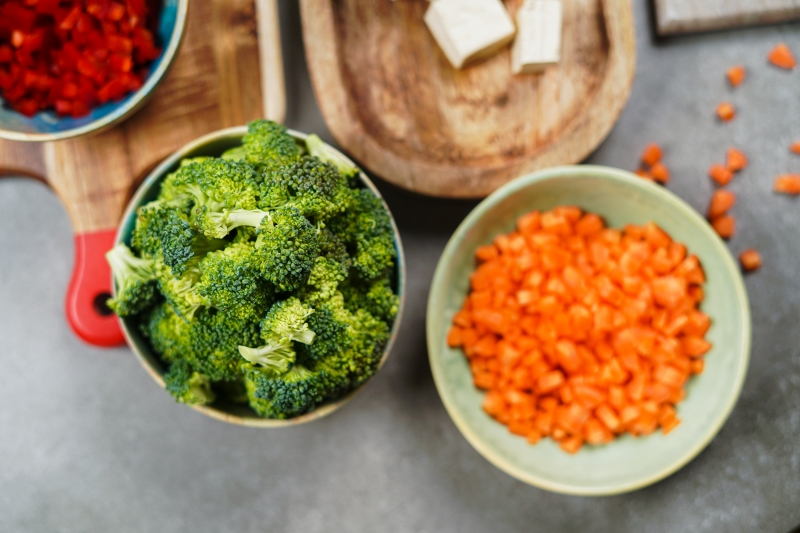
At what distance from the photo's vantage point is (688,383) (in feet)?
5.63

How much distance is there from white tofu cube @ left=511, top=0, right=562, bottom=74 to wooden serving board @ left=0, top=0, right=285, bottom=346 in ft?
2.33

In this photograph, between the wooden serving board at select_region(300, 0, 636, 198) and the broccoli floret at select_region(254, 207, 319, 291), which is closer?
the broccoli floret at select_region(254, 207, 319, 291)

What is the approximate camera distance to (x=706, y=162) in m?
1.88

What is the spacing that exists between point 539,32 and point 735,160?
76 cm

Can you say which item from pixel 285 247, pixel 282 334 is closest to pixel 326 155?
pixel 285 247

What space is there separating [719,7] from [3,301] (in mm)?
2469

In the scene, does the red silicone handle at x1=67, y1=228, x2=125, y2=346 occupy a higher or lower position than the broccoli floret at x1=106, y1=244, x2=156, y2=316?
lower

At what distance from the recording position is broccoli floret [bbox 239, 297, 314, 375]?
117 centimetres

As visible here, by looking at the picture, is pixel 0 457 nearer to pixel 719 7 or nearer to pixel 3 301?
pixel 3 301

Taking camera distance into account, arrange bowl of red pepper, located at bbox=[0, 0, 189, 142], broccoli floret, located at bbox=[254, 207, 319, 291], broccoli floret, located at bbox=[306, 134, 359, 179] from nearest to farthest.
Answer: broccoli floret, located at bbox=[254, 207, 319, 291] → broccoli floret, located at bbox=[306, 134, 359, 179] → bowl of red pepper, located at bbox=[0, 0, 189, 142]

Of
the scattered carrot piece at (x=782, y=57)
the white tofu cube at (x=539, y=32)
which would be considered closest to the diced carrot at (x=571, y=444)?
the white tofu cube at (x=539, y=32)

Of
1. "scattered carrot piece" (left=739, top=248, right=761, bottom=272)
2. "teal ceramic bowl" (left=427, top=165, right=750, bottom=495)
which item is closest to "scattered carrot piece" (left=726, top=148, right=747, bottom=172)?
"scattered carrot piece" (left=739, top=248, right=761, bottom=272)

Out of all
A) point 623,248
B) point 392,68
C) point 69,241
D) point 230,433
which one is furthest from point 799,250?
point 69,241

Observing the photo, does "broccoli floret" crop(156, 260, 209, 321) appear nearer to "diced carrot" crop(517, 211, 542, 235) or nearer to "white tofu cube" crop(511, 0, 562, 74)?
"diced carrot" crop(517, 211, 542, 235)
